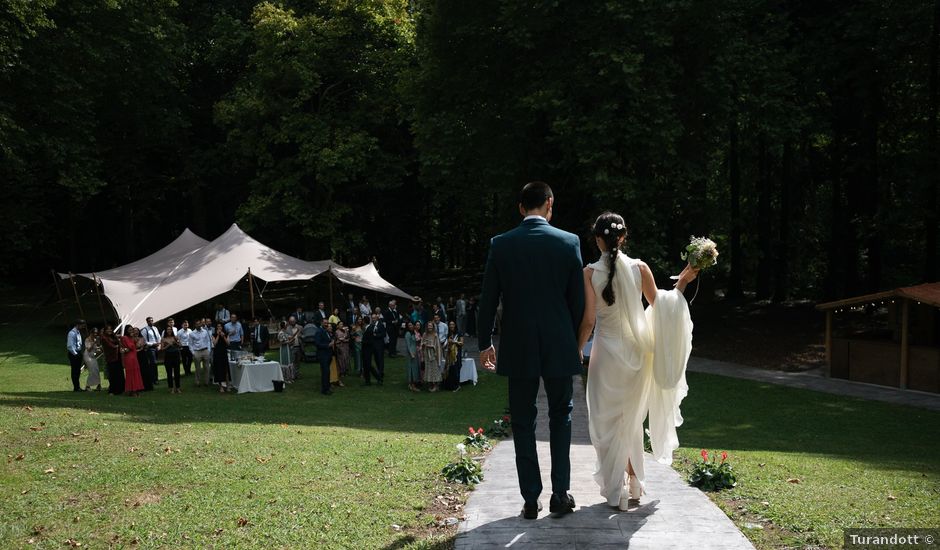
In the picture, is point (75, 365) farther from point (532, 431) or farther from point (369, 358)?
point (532, 431)

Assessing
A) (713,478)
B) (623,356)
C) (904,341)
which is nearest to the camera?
(623,356)

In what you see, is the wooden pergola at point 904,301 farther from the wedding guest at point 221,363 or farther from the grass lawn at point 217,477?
the wedding guest at point 221,363

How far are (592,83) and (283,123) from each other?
15818 mm

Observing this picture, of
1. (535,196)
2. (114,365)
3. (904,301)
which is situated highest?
(535,196)

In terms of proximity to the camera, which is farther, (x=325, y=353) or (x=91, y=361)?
(x=325, y=353)

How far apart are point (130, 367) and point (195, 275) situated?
6.44 metres

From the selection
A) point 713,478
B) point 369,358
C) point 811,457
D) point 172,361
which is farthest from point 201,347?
point 713,478

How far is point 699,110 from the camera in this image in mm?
24969

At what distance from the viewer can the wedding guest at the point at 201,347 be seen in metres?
19.8

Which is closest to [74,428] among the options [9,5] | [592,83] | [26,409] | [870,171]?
[26,409]

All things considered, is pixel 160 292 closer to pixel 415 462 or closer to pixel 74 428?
pixel 74 428

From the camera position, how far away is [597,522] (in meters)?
5.36

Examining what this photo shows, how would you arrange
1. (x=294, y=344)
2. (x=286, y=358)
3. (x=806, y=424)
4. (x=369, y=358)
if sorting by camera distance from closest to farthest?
(x=806, y=424) < (x=369, y=358) < (x=286, y=358) < (x=294, y=344)

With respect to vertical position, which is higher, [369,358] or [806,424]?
[369,358]
